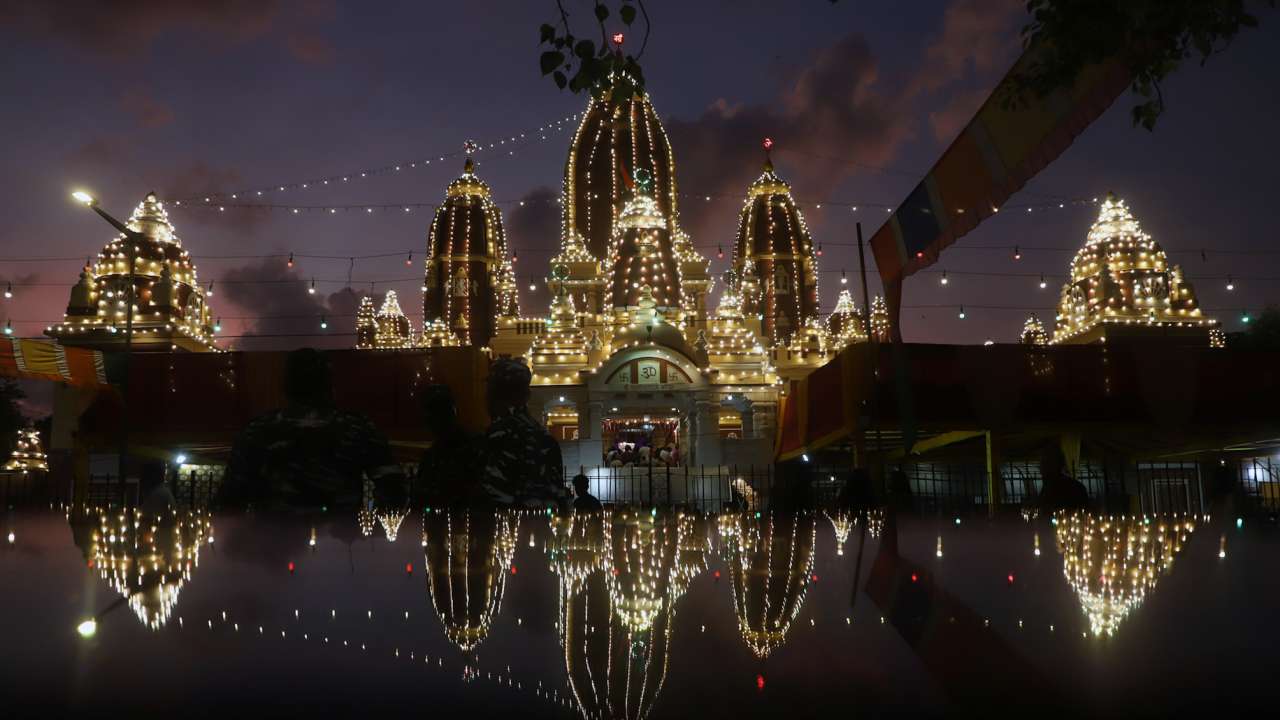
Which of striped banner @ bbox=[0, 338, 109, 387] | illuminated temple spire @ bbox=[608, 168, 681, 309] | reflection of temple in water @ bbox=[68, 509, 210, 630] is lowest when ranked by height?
reflection of temple in water @ bbox=[68, 509, 210, 630]

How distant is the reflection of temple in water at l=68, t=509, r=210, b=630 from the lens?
1.86 m

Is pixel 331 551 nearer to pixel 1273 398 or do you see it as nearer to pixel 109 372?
pixel 109 372

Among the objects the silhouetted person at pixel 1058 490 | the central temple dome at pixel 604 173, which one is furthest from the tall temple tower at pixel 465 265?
the silhouetted person at pixel 1058 490

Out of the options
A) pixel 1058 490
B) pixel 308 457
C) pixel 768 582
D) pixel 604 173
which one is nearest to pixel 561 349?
pixel 1058 490

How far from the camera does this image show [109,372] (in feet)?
51.3

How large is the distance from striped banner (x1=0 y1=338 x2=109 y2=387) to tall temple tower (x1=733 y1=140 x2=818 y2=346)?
3112 centimetres

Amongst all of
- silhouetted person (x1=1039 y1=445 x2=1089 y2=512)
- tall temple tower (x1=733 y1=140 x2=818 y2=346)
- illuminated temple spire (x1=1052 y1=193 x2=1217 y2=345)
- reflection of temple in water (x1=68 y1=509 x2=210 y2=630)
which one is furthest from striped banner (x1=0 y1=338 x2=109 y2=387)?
tall temple tower (x1=733 y1=140 x2=818 y2=346)

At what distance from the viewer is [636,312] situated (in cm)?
2708

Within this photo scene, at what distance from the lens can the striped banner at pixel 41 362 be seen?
15.0m

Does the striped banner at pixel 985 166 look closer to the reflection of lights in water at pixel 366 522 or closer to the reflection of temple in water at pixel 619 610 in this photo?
the reflection of temple in water at pixel 619 610

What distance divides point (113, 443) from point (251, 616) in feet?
54.3

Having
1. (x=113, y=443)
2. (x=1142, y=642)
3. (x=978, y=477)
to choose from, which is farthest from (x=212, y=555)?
(x=978, y=477)

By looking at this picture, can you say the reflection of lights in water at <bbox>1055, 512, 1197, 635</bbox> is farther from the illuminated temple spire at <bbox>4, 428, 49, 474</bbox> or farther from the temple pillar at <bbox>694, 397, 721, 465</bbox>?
the illuminated temple spire at <bbox>4, 428, 49, 474</bbox>

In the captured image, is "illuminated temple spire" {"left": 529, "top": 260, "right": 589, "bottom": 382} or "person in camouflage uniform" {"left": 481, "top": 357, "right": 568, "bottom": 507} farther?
"illuminated temple spire" {"left": 529, "top": 260, "right": 589, "bottom": 382}
